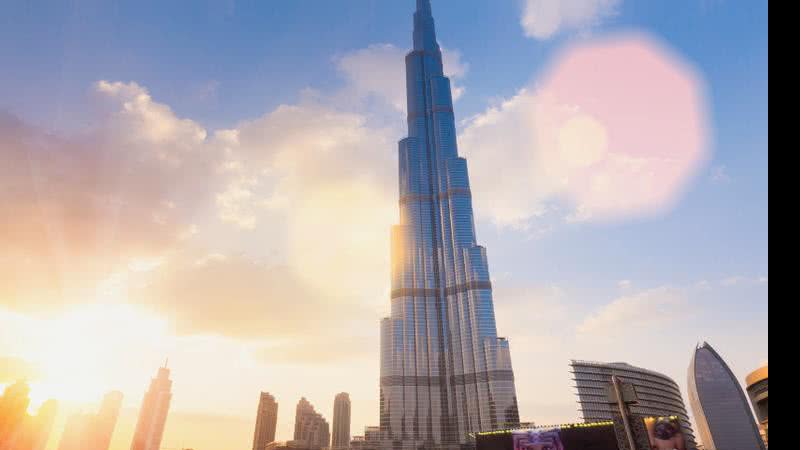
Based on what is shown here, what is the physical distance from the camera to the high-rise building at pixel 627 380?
153875 millimetres

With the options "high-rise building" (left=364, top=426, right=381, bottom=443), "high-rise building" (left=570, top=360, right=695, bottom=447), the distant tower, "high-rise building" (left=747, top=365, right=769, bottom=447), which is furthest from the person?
the distant tower

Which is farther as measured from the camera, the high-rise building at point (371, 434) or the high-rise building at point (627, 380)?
the high-rise building at point (371, 434)

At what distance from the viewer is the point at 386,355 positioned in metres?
192

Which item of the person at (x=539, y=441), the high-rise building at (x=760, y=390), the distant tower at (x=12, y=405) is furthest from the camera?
the distant tower at (x=12, y=405)

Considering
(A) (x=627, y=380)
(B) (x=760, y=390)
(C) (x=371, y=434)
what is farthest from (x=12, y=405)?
(B) (x=760, y=390)

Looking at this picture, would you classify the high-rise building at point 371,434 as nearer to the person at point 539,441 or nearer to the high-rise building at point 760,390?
the high-rise building at point 760,390

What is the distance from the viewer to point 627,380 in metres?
137

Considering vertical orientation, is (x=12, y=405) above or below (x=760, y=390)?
above

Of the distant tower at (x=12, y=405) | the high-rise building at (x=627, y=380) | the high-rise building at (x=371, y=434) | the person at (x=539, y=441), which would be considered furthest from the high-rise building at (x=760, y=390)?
the distant tower at (x=12, y=405)

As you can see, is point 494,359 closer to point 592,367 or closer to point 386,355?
point 592,367

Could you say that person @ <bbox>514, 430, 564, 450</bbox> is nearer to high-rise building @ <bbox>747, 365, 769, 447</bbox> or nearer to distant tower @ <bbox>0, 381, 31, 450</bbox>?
high-rise building @ <bbox>747, 365, 769, 447</bbox>

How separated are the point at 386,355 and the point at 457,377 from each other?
34.9 meters

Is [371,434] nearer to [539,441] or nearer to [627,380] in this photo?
[627,380]
